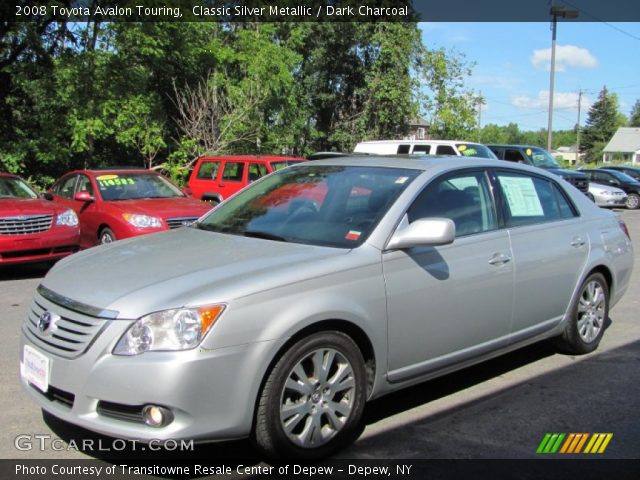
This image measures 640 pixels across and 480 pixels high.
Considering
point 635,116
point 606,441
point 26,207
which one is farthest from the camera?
point 635,116

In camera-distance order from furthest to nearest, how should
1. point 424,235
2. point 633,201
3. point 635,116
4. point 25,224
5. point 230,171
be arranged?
point 635,116 → point 633,201 → point 230,171 → point 25,224 → point 424,235

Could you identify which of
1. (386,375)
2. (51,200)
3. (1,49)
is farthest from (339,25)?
(386,375)

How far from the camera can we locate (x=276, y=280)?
3.21 m

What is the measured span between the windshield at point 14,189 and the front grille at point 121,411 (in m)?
7.21

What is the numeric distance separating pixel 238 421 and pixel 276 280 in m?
0.71

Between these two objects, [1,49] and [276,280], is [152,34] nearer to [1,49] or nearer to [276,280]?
[1,49]

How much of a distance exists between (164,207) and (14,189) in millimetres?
2287

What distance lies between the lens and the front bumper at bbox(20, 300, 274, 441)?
289 cm

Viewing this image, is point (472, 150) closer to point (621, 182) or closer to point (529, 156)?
point (529, 156)

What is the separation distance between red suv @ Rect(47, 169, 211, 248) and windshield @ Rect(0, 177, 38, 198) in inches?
13.2

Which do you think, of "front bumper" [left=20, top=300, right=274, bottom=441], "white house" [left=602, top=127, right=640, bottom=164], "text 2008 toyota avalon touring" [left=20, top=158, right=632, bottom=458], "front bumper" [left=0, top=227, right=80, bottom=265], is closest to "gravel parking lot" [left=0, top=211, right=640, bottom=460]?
"text 2008 toyota avalon touring" [left=20, top=158, right=632, bottom=458]

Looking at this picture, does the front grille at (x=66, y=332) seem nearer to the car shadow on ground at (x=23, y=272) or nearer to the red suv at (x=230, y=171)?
the car shadow on ground at (x=23, y=272)

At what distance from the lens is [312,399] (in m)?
3.33

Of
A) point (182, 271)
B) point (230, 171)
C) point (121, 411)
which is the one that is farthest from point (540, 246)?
point (230, 171)
